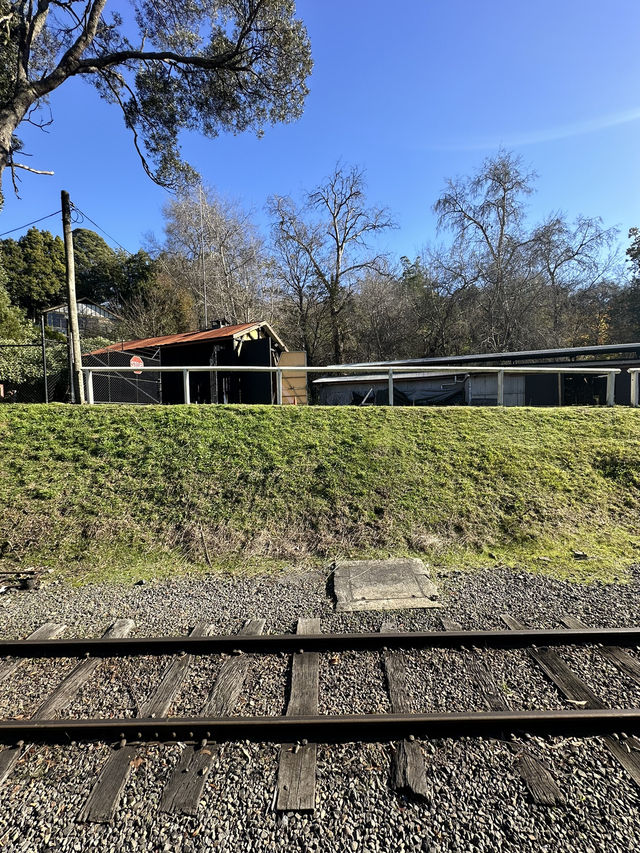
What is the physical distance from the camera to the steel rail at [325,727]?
9.27ft

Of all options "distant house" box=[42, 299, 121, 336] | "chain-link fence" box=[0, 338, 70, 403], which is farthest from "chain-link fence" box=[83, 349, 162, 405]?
"distant house" box=[42, 299, 121, 336]

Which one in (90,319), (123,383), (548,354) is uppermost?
(90,319)

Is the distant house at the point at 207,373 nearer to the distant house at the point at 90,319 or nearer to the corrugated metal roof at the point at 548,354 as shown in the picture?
the corrugated metal roof at the point at 548,354

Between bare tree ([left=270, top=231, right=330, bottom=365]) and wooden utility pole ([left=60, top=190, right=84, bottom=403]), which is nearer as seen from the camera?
wooden utility pole ([left=60, top=190, right=84, bottom=403])

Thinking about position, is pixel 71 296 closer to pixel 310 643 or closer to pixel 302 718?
pixel 310 643

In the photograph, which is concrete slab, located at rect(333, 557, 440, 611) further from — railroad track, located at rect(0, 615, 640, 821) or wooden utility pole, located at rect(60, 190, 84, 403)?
wooden utility pole, located at rect(60, 190, 84, 403)

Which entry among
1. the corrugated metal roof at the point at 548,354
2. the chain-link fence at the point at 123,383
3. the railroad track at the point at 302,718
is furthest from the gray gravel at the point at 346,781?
the corrugated metal roof at the point at 548,354

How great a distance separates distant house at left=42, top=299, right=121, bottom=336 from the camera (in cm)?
3769

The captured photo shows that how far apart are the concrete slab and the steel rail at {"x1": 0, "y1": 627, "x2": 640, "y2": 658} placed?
2.08ft

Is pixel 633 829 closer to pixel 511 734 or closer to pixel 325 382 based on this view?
pixel 511 734

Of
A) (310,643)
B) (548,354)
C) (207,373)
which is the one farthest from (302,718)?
(548,354)

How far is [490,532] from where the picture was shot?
6289 mm

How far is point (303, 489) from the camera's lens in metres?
7.11

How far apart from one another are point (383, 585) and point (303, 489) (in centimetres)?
251
